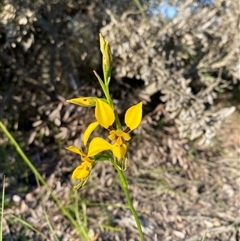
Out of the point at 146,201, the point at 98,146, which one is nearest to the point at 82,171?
the point at 98,146

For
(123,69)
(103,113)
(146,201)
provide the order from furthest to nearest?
(123,69), (146,201), (103,113)

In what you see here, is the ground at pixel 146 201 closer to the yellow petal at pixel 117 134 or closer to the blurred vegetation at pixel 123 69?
the blurred vegetation at pixel 123 69

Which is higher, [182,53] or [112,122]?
[112,122]

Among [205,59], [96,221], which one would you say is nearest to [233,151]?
[205,59]

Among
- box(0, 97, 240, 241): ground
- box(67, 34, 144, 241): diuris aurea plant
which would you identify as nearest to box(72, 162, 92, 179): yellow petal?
box(67, 34, 144, 241): diuris aurea plant

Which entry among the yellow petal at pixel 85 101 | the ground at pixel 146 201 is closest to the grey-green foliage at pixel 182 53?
the ground at pixel 146 201

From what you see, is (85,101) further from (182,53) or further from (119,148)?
(182,53)

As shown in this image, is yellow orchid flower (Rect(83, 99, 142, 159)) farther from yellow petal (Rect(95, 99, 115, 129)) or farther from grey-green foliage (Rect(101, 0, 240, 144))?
grey-green foliage (Rect(101, 0, 240, 144))
